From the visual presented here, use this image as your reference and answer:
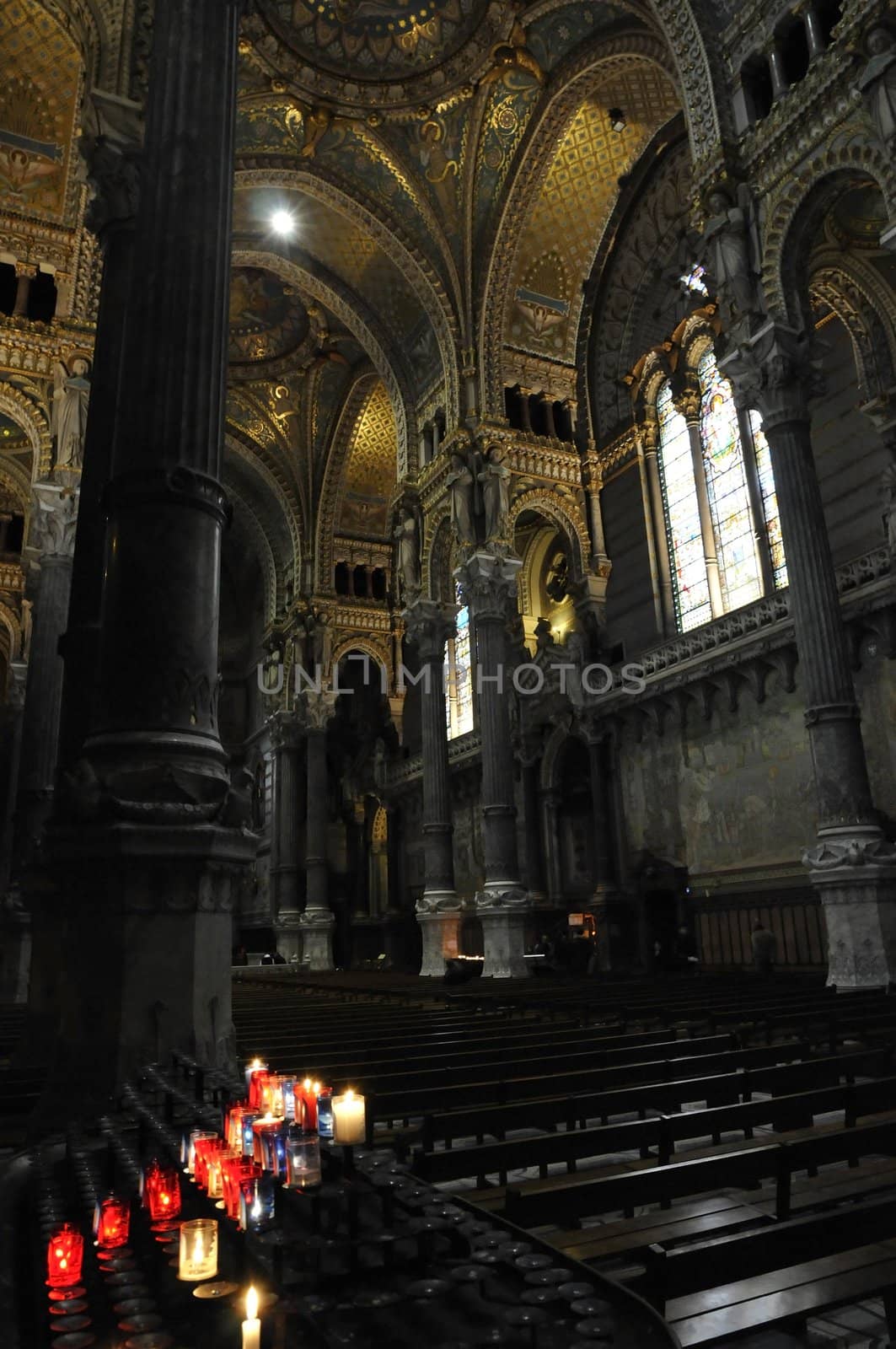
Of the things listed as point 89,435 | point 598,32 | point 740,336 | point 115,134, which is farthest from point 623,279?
point 89,435

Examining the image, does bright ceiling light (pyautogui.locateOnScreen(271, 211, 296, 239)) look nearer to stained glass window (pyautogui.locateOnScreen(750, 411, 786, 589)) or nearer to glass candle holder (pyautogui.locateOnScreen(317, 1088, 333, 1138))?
stained glass window (pyautogui.locateOnScreen(750, 411, 786, 589))

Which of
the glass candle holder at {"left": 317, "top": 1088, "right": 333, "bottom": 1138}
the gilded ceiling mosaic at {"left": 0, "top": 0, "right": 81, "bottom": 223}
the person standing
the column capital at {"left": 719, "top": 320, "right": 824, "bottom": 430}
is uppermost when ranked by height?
the gilded ceiling mosaic at {"left": 0, "top": 0, "right": 81, "bottom": 223}

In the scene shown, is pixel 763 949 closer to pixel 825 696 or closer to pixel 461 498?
pixel 825 696

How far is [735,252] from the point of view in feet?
35.6

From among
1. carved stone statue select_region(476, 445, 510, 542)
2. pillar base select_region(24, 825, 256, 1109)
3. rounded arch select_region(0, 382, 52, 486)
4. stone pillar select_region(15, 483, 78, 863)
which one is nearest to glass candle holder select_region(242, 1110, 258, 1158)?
pillar base select_region(24, 825, 256, 1109)

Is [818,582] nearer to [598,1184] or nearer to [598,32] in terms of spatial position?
[598,1184]

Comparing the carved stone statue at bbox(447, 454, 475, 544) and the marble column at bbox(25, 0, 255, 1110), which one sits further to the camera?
the carved stone statue at bbox(447, 454, 475, 544)

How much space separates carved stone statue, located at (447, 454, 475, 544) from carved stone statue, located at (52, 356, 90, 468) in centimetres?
648

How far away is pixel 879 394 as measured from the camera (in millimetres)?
13172

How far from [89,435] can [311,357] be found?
16586mm

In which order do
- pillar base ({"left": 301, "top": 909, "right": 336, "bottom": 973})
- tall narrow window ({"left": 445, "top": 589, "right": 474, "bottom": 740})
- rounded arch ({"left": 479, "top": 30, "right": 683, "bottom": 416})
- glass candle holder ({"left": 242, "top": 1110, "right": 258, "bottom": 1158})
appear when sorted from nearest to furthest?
glass candle holder ({"left": 242, "top": 1110, "right": 258, "bottom": 1158})
rounded arch ({"left": 479, "top": 30, "right": 683, "bottom": 416})
pillar base ({"left": 301, "top": 909, "right": 336, "bottom": 973})
tall narrow window ({"left": 445, "top": 589, "right": 474, "bottom": 740})

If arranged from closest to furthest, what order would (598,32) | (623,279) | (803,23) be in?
(803,23) → (598,32) → (623,279)

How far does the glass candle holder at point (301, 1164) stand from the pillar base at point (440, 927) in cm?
1433

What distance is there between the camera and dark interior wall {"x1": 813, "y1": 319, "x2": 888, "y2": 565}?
13320mm
